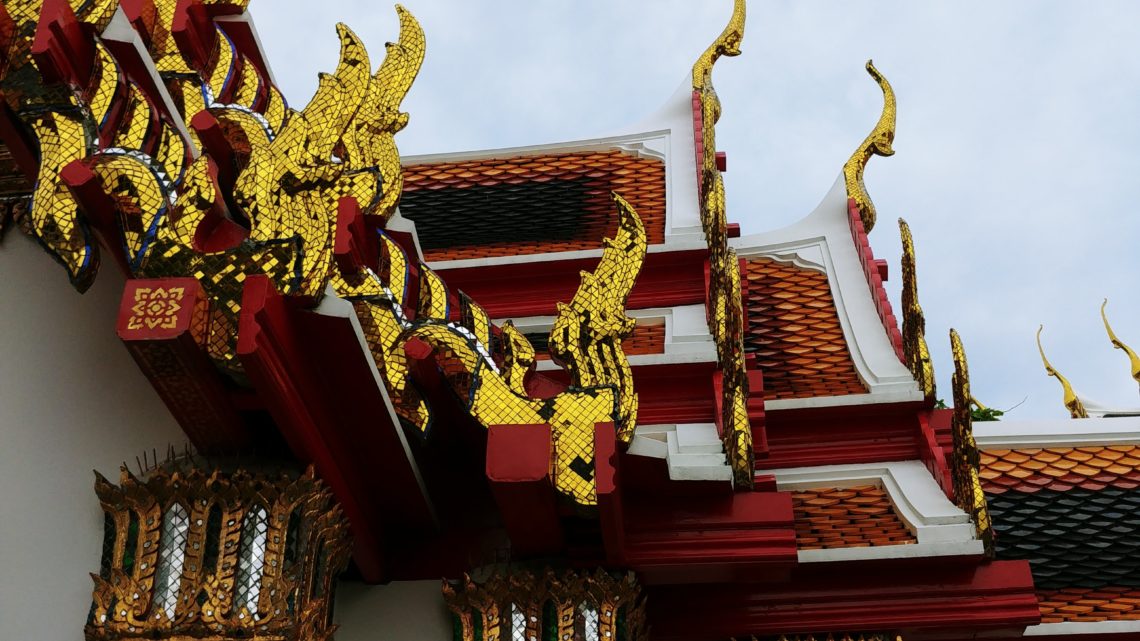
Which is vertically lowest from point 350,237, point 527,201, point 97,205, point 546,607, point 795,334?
point 546,607

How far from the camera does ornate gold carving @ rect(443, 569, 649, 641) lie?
4445 millimetres

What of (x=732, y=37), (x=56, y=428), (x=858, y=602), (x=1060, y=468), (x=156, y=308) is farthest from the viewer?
(x=732, y=37)

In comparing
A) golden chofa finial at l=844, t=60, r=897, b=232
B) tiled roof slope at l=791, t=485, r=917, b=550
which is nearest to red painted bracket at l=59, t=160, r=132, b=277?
tiled roof slope at l=791, t=485, r=917, b=550

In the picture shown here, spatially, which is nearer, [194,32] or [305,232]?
[305,232]

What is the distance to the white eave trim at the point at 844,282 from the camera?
20.9 ft

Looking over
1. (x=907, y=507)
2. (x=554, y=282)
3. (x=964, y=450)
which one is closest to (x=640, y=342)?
(x=554, y=282)

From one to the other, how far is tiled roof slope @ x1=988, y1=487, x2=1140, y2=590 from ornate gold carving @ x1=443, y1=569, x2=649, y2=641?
2.30 metres

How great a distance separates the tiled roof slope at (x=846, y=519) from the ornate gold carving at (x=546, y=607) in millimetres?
1017

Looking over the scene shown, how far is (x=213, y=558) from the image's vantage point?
4.09m

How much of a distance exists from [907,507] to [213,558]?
2.71 meters

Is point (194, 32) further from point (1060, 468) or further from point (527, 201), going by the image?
point (1060, 468)

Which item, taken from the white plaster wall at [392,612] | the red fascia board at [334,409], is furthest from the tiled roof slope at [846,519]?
the red fascia board at [334,409]

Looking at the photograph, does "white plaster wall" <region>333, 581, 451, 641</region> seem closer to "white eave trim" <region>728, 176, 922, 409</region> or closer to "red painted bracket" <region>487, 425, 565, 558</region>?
"red painted bracket" <region>487, 425, 565, 558</region>

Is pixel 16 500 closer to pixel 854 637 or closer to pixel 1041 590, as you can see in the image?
pixel 854 637
